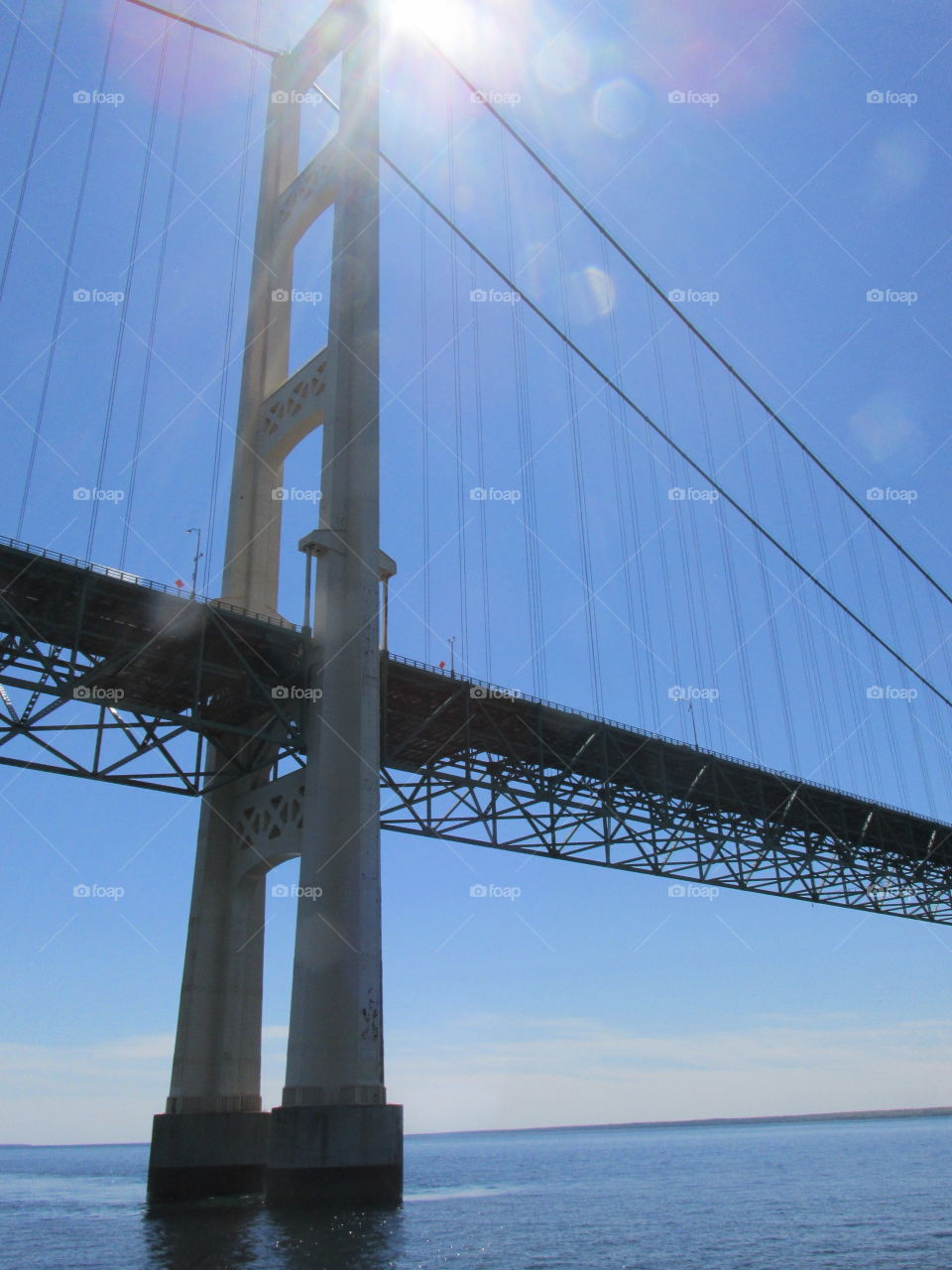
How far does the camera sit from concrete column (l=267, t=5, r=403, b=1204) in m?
23.6

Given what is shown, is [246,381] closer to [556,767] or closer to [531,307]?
[556,767]

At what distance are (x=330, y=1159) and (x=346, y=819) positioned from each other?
7.15m

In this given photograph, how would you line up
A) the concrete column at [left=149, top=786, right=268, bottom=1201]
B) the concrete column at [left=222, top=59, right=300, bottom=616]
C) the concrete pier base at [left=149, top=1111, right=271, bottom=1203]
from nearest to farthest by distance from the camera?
the concrete pier base at [left=149, top=1111, right=271, bottom=1203]
the concrete column at [left=149, top=786, right=268, bottom=1201]
the concrete column at [left=222, top=59, right=300, bottom=616]

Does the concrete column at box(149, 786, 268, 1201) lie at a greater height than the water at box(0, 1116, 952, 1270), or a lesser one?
greater

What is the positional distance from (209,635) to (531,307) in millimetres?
29177

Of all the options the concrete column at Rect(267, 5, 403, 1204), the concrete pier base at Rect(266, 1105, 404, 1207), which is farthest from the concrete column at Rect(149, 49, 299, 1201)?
the concrete pier base at Rect(266, 1105, 404, 1207)

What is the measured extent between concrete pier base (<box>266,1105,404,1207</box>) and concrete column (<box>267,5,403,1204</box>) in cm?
2

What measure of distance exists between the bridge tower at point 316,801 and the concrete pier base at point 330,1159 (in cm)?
4

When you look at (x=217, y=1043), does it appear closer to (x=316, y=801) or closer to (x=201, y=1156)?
(x=201, y=1156)

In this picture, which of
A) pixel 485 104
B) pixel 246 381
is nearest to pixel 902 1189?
pixel 246 381

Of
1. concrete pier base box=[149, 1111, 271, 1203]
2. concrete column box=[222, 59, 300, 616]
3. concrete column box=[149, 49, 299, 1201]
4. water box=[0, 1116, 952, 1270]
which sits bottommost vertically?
water box=[0, 1116, 952, 1270]
